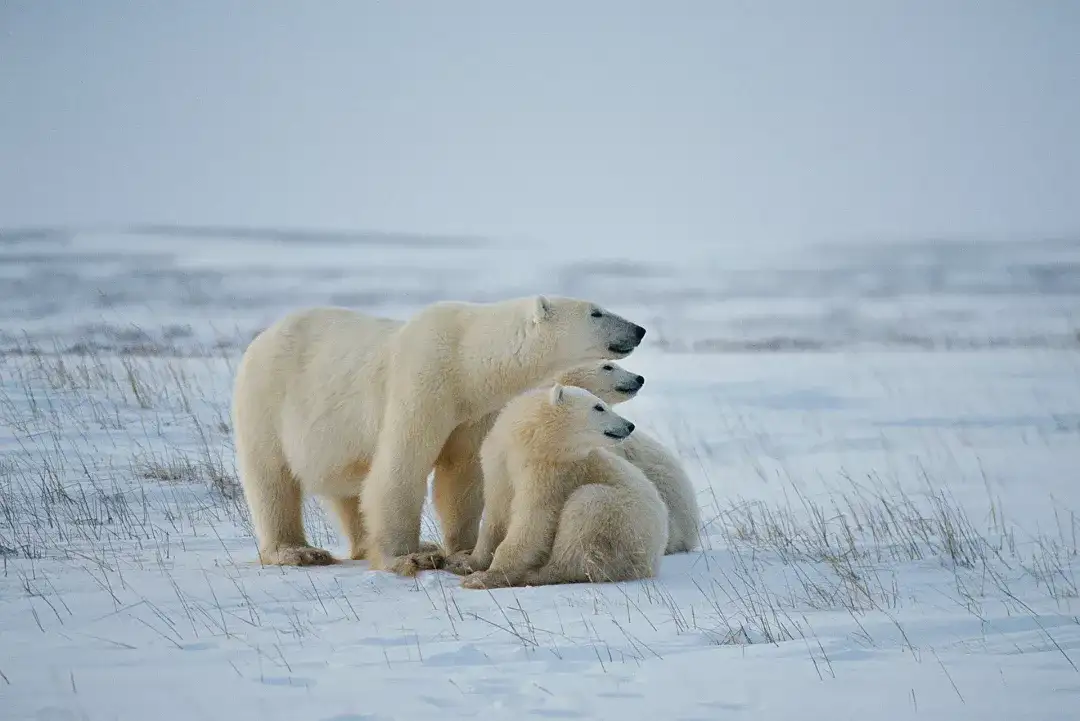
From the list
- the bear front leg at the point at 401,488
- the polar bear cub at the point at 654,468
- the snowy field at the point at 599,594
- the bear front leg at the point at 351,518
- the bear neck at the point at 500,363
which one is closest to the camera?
the snowy field at the point at 599,594

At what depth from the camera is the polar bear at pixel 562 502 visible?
18.2 feet

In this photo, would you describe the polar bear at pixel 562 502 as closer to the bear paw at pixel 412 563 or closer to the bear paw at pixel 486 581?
the bear paw at pixel 486 581

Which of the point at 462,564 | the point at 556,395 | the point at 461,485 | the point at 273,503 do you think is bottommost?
the point at 273,503

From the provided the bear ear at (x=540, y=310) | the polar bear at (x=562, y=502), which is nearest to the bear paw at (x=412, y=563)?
the polar bear at (x=562, y=502)

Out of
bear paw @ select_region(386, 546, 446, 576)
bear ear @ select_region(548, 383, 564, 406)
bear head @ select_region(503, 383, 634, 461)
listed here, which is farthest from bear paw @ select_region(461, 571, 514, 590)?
bear ear @ select_region(548, 383, 564, 406)

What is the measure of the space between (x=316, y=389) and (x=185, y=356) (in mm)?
9749

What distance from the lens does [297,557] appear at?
6289mm

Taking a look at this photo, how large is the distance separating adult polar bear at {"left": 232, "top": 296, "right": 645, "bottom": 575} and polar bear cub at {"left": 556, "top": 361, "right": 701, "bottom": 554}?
0.43 ft

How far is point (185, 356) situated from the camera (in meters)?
15.6

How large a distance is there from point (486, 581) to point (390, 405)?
1167 mm

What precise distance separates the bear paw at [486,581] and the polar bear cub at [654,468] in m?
1.35

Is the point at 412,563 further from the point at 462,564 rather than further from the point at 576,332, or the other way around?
the point at 576,332

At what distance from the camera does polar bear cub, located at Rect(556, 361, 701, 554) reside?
21.6 ft

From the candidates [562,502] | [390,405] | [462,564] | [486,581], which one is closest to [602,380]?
[562,502]
